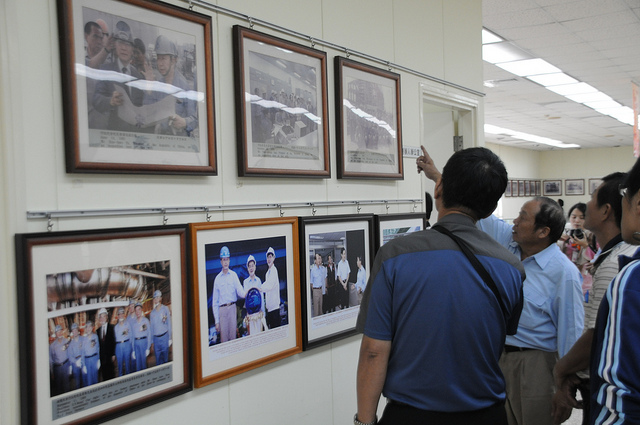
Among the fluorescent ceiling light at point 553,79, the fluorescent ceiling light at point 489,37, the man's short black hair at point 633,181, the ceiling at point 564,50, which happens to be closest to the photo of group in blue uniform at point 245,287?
the man's short black hair at point 633,181

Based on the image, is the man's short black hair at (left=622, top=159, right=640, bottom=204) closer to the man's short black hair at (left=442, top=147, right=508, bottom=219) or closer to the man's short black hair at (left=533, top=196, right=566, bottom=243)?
the man's short black hair at (left=442, top=147, right=508, bottom=219)

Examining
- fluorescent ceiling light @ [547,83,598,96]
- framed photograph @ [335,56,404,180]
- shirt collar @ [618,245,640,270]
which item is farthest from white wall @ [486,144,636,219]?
shirt collar @ [618,245,640,270]

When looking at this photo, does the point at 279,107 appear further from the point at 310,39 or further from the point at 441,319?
the point at 441,319

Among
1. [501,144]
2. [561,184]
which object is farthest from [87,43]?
[561,184]

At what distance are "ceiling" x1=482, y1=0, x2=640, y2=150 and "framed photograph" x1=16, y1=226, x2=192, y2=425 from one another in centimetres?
404

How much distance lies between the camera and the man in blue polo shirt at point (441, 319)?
1391mm

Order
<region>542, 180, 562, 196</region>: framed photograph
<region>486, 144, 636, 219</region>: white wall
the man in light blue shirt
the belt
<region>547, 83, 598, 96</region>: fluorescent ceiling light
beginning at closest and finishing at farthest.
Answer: the man in light blue shirt, the belt, <region>547, 83, 598, 96</region>: fluorescent ceiling light, <region>486, 144, 636, 219</region>: white wall, <region>542, 180, 562, 196</region>: framed photograph

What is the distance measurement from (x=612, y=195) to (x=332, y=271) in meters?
1.24

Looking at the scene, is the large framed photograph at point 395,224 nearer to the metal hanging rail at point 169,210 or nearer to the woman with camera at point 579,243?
the metal hanging rail at point 169,210

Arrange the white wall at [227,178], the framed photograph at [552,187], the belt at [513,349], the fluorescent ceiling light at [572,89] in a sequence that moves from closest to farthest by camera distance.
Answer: the white wall at [227,178]
the belt at [513,349]
the fluorescent ceiling light at [572,89]
the framed photograph at [552,187]

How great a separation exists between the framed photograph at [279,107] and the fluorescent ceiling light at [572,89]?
733 centimetres

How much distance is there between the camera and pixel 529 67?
691cm

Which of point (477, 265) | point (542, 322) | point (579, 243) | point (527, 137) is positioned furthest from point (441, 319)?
point (527, 137)

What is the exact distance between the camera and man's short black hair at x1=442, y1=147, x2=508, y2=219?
1.45 metres
